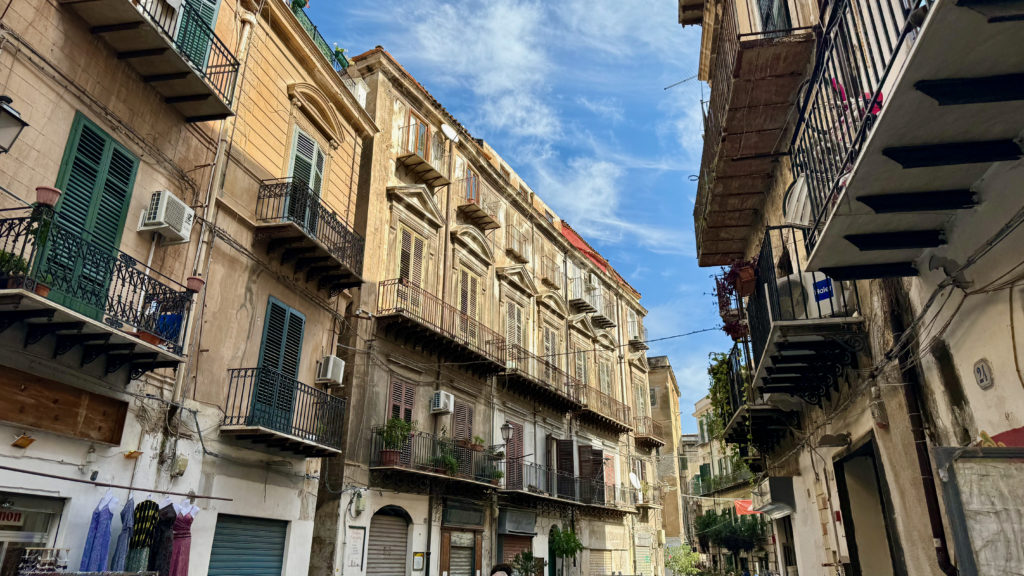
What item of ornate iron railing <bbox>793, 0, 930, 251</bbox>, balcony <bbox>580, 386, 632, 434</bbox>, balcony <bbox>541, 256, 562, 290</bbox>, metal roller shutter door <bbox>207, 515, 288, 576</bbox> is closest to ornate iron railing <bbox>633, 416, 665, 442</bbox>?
balcony <bbox>580, 386, 632, 434</bbox>

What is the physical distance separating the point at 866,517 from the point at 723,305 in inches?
220

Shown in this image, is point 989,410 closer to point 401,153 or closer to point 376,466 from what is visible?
point 376,466

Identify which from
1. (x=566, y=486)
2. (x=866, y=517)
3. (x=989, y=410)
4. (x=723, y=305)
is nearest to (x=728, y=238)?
(x=723, y=305)

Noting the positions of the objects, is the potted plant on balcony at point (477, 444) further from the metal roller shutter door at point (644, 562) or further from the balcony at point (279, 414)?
the metal roller shutter door at point (644, 562)

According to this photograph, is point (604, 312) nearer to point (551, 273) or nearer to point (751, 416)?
point (551, 273)

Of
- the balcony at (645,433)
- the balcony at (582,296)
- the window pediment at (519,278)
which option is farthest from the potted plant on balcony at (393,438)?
the balcony at (645,433)

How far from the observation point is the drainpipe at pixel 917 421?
6.30 meters

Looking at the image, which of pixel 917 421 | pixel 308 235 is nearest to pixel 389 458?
pixel 308 235

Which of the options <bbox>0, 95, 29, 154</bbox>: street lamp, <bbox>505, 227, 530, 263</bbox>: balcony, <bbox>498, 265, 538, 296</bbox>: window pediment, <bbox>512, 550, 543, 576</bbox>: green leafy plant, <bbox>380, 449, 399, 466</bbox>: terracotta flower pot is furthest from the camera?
<bbox>505, 227, 530, 263</bbox>: balcony

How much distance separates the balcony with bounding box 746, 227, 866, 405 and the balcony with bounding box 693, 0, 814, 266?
194 cm

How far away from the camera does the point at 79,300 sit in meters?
7.97

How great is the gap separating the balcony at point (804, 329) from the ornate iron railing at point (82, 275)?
25.6 feet

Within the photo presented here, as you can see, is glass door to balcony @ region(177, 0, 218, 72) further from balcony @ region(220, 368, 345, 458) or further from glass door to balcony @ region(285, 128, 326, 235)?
balcony @ region(220, 368, 345, 458)

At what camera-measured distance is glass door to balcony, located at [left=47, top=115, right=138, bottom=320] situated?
7621 millimetres
